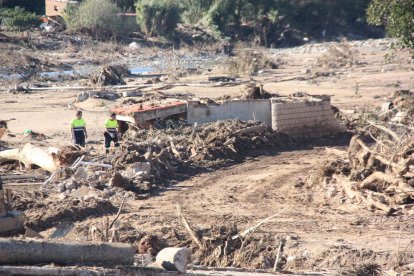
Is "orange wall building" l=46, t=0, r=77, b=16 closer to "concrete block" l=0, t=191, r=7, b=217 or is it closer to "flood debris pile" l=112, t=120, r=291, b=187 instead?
"flood debris pile" l=112, t=120, r=291, b=187

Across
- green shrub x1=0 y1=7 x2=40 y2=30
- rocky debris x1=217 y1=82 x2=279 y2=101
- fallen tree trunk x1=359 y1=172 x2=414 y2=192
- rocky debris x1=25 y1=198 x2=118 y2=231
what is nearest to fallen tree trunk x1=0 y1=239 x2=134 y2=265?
rocky debris x1=25 y1=198 x2=118 y2=231

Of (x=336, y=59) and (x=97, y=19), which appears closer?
(x=336, y=59)

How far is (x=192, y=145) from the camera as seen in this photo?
59.7ft

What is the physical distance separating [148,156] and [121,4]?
47.8 meters

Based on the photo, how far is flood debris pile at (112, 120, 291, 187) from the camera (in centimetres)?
1670

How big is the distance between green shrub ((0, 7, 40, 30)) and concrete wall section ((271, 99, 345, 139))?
32.1 m

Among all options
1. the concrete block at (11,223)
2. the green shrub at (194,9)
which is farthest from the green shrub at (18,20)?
the concrete block at (11,223)

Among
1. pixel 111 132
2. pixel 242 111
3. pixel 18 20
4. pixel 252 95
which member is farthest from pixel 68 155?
pixel 18 20

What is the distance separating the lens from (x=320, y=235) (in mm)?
12320

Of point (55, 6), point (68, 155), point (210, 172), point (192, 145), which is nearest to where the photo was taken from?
point (210, 172)

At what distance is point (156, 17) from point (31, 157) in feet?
136

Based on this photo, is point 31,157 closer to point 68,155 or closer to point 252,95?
point 68,155

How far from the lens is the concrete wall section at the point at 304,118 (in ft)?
67.1

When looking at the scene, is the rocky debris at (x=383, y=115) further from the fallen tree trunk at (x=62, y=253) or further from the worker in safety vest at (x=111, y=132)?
the fallen tree trunk at (x=62, y=253)
